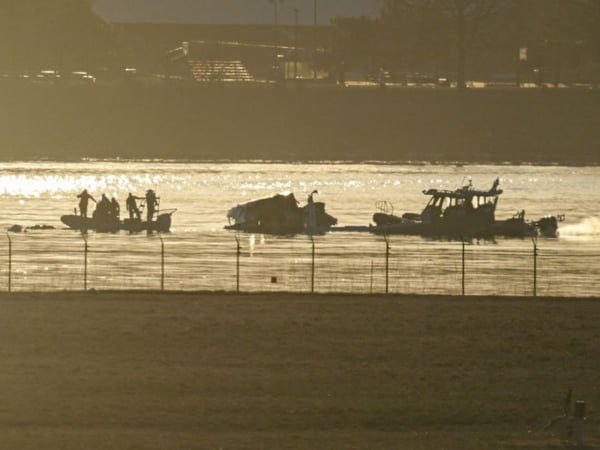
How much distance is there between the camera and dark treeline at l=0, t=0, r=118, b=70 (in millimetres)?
172875

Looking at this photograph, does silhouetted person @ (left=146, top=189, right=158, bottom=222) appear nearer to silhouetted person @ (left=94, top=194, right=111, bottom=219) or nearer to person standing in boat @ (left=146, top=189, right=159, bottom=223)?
person standing in boat @ (left=146, top=189, right=159, bottom=223)

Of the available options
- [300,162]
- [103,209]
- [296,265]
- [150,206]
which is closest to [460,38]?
[300,162]

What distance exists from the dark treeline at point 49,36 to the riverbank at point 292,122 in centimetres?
1746

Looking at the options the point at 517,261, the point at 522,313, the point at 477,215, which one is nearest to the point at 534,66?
the point at 477,215

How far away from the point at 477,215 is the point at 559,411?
44101 mm

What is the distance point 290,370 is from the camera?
34.8 m

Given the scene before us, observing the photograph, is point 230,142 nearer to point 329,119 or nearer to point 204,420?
point 329,119

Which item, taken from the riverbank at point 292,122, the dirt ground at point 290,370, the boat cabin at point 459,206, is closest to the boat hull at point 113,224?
the boat cabin at point 459,206

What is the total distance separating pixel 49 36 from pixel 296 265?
121399 millimetres

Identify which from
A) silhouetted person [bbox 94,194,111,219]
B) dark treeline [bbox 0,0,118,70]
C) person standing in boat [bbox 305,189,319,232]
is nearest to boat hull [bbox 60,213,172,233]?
silhouetted person [bbox 94,194,111,219]

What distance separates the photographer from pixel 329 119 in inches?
5901

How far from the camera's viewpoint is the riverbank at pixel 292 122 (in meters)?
145

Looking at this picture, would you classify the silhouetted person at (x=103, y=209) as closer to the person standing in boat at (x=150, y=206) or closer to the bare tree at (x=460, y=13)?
the person standing in boat at (x=150, y=206)

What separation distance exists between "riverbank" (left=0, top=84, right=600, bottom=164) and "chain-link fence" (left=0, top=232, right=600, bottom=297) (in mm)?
74639
